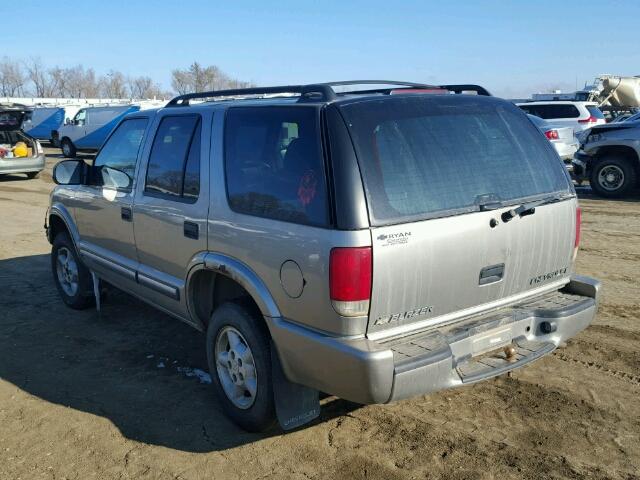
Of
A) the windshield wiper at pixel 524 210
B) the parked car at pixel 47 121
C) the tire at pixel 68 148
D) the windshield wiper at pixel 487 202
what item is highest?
the windshield wiper at pixel 487 202

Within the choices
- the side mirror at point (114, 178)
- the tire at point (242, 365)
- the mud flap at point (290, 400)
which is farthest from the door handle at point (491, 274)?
the side mirror at point (114, 178)

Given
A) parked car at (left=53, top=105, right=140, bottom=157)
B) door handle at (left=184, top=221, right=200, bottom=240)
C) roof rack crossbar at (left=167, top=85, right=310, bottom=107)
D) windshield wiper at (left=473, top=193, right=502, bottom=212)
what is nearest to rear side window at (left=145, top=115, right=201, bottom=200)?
door handle at (left=184, top=221, right=200, bottom=240)

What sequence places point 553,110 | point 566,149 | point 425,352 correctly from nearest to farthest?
point 425,352 → point 566,149 → point 553,110

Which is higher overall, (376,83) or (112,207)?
(376,83)

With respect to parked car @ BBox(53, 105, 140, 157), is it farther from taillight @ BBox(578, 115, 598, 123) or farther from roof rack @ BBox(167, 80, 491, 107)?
roof rack @ BBox(167, 80, 491, 107)

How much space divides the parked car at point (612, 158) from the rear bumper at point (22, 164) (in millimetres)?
13372

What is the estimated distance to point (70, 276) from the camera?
19.9 feet

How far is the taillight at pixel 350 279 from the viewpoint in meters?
2.91

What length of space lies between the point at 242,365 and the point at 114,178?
2151 mm

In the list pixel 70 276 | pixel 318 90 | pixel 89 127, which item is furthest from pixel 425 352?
pixel 89 127

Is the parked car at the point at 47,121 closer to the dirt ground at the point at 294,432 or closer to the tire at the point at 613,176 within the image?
the tire at the point at 613,176

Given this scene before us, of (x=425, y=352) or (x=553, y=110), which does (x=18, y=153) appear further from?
(x=425, y=352)

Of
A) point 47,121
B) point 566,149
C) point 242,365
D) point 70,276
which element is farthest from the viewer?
point 47,121

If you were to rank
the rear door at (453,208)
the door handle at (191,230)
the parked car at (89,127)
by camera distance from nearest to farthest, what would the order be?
the rear door at (453,208)
the door handle at (191,230)
the parked car at (89,127)
